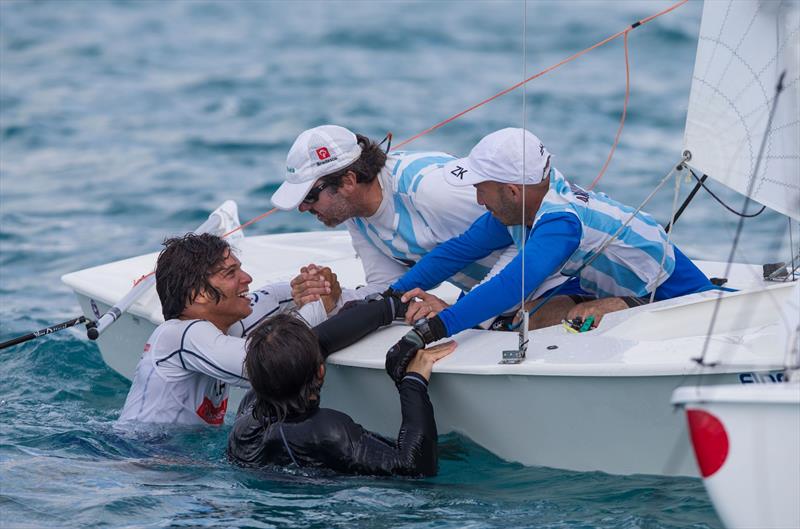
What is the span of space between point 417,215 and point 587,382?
3.73 ft

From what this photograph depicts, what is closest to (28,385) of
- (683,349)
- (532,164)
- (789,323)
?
(532,164)

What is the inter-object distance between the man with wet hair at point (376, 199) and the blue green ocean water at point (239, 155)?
0.73 m

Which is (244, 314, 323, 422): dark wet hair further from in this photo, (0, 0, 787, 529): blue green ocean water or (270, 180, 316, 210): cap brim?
(270, 180, 316, 210): cap brim

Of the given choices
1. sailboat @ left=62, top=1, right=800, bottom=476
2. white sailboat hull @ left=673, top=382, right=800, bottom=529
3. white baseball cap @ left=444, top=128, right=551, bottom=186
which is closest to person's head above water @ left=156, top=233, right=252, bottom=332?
sailboat @ left=62, top=1, right=800, bottom=476

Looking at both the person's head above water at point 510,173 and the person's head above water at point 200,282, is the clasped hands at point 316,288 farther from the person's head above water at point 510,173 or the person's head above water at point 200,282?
the person's head above water at point 510,173

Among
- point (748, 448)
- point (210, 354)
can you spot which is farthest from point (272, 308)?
point (748, 448)

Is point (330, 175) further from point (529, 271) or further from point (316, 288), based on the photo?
point (529, 271)

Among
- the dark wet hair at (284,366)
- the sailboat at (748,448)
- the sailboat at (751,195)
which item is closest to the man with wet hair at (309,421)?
the dark wet hair at (284,366)

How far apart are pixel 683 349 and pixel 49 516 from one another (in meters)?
1.92

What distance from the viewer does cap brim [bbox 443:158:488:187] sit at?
369 cm

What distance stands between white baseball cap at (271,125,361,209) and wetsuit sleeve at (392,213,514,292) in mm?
449

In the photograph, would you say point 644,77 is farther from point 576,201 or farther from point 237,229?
point 576,201

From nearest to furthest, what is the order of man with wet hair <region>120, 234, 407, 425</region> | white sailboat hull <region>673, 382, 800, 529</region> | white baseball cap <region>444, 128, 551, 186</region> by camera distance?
white sailboat hull <region>673, 382, 800, 529</region>
white baseball cap <region>444, 128, 551, 186</region>
man with wet hair <region>120, 234, 407, 425</region>

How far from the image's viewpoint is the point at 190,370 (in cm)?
400
